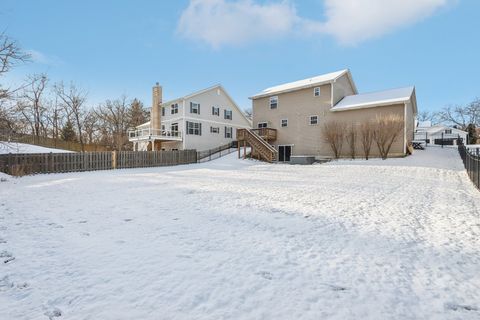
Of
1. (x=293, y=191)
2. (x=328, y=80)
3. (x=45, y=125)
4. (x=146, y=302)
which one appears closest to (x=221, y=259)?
(x=146, y=302)

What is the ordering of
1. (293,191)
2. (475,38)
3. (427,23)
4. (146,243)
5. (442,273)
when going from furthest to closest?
(475,38) → (427,23) → (293,191) → (146,243) → (442,273)

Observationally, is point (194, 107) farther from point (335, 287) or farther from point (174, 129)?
point (335, 287)

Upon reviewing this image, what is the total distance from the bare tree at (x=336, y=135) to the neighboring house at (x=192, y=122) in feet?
44.3

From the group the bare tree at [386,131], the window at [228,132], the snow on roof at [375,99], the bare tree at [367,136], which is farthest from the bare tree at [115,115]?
the bare tree at [386,131]

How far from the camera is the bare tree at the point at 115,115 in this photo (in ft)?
143

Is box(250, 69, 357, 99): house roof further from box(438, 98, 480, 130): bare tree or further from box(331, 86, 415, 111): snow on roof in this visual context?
box(438, 98, 480, 130): bare tree

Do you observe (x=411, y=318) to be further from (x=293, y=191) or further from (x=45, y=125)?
(x=45, y=125)

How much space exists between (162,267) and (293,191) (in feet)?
21.2

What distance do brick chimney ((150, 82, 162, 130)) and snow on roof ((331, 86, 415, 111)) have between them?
65.0 feet

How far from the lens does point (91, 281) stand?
2.95 meters

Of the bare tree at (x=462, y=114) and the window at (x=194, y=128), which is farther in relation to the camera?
the bare tree at (x=462, y=114)

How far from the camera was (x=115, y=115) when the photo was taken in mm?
44469

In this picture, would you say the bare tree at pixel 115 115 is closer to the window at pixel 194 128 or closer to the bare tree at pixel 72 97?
the bare tree at pixel 72 97

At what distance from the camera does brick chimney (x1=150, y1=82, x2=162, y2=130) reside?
3053 centimetres
